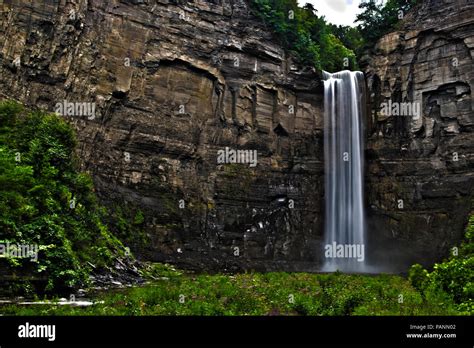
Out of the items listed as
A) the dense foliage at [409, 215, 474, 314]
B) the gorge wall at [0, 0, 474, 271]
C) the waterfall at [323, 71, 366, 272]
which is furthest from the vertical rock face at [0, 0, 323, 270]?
the dense foliage at [409, 215, 474, 314]

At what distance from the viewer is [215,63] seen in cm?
3872

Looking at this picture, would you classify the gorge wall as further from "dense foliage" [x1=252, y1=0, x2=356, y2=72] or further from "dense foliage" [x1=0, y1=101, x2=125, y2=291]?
"dense foliage" [x1=0, y1=101, x2=125, y2=291]

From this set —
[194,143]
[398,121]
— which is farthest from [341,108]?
[194,143]

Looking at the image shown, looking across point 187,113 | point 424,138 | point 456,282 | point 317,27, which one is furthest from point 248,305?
point 317,27

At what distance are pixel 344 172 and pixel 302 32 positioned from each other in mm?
13839

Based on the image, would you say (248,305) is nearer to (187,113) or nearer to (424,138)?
(187,113)

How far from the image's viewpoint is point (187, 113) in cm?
3716

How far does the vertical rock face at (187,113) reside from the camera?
3117cm

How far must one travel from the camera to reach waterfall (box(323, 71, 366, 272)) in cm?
3981

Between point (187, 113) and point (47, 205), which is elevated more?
point (187, 113)

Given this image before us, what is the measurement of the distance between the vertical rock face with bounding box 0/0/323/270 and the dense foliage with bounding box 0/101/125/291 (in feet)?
17.6
